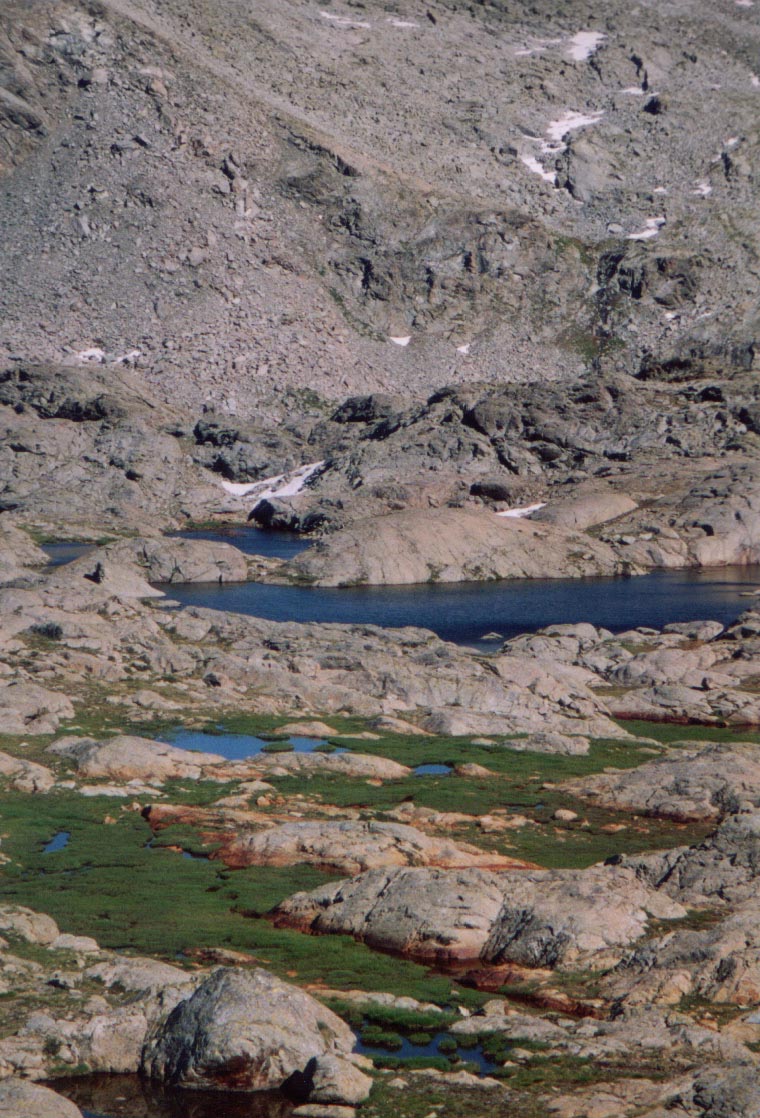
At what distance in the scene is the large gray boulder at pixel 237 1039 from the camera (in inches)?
912

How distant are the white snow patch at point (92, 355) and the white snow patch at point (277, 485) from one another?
3497cm

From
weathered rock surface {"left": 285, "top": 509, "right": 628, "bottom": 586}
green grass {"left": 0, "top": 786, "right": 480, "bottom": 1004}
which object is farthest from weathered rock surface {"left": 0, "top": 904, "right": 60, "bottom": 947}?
weathered rock surface {"left": 285, "top": 509, "right": 628, "bottom": 586}

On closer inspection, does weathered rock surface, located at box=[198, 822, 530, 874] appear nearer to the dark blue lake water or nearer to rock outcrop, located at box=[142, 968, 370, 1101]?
rock outcrop, located at box=[142, 968, 370, 1101]

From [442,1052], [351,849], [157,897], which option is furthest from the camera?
[351,849]

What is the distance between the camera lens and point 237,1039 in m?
23.2

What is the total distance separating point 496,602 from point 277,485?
229 feet

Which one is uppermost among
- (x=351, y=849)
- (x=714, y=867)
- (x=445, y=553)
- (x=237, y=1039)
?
(x=237, y=1039)

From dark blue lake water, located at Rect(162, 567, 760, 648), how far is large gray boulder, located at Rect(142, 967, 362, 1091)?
6512 cm

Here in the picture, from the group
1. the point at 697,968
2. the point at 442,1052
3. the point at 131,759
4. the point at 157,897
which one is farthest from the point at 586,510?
the point at 442,1052

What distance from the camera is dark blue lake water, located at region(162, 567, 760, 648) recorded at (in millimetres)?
100125

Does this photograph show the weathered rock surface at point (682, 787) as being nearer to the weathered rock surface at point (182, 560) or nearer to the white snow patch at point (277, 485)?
the weathered rock surface at point (182, 560)

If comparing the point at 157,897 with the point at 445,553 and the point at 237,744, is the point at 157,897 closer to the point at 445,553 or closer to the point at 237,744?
the point at 237,744

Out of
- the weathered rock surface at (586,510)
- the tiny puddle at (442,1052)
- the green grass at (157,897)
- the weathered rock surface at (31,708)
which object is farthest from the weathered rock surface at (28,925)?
the weathered rock surface at (586,510)

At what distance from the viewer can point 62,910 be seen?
105 feet
